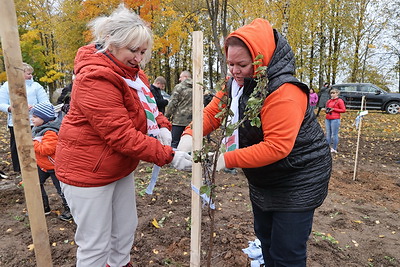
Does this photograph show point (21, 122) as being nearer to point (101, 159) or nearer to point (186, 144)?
point (101, 159)

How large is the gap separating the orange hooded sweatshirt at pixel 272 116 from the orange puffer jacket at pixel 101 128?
530 mm

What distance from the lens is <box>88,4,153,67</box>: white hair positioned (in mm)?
1613

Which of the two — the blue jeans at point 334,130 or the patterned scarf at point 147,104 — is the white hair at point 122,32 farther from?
the blue jeans at point 334,130

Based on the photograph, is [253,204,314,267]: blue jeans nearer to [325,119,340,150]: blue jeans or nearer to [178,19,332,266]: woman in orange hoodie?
[178,19,332,266]: woman in orange hoodie

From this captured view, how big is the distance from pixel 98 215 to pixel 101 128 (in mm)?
618

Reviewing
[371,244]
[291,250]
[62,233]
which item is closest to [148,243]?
[62,233]

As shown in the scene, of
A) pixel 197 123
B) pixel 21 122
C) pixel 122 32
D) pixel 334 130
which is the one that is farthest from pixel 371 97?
pixel 21 122

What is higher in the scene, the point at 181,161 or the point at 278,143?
the point at 278,143

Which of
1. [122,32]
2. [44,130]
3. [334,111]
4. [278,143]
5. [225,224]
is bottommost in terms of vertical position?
[225,224]

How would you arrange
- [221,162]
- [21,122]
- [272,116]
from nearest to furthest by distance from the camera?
[21,122], [272,116], [221,162]

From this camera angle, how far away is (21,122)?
53.0 inches

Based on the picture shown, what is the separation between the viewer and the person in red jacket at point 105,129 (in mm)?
1559

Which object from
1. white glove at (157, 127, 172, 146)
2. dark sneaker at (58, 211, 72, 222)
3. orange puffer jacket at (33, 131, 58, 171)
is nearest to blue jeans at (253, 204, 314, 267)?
Result: white glove at (157, 127, 172, 146)

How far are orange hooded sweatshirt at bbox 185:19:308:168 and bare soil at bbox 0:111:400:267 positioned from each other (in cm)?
164
